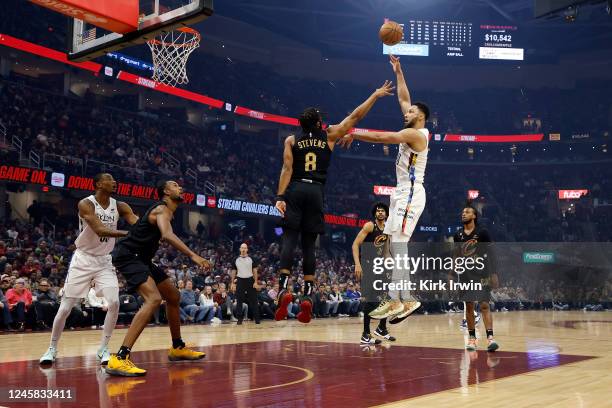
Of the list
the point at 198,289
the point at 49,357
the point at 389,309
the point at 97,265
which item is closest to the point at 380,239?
the point at 389,309

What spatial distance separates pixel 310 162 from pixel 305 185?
0.25m

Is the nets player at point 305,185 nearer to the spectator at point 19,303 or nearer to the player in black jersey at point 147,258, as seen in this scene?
the player in black jersey at point 147,258

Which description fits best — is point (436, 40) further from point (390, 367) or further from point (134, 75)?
point (390, 367)

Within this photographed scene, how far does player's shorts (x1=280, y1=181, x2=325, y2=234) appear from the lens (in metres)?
7.06

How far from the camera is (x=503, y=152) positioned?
4975cm

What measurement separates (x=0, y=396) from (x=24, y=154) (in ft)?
63.5

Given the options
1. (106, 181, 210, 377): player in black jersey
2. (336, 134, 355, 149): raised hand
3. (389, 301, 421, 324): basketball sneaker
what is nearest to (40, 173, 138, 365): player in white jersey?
(106, 181, 210, 377): player in black jersey

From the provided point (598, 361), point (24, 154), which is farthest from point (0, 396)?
point (24, 154)

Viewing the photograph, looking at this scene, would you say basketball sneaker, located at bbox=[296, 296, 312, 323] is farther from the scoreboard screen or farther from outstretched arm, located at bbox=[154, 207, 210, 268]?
the scoreboard screen

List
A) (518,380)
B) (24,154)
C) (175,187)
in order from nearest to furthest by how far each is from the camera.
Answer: (518,380)
(175,187)
(24,154)

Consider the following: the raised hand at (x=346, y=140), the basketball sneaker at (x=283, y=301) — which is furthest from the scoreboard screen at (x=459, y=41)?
the basketball sneaker at (x=283, y=301)

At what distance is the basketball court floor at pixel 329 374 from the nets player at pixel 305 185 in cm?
107

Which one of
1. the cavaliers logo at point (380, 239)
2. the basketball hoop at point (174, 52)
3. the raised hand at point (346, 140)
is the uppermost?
the basketball hoop at point (174, 52)

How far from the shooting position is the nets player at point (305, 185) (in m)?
7.04
